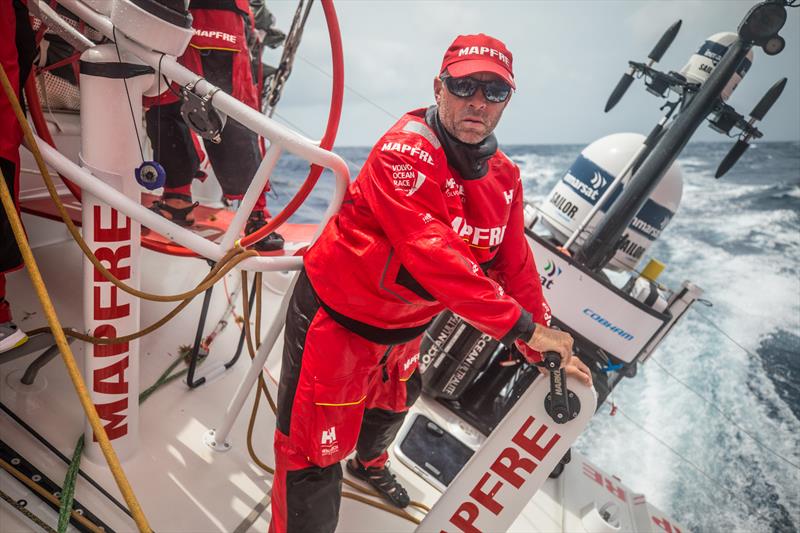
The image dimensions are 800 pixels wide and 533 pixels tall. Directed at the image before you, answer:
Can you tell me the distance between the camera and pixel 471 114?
1208 mm

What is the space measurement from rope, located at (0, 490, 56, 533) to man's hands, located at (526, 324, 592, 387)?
1351 mm

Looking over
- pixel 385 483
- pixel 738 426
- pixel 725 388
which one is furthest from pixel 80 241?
pixel 725 388

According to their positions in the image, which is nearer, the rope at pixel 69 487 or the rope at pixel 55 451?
the rope at pixel 69 487

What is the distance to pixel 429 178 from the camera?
44.6 inches

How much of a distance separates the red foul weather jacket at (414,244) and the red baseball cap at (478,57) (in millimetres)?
165

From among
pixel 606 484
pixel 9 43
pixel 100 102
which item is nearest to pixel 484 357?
pixel 606 484

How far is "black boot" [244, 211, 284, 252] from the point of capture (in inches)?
74.4

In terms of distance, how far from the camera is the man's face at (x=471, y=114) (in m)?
1.21

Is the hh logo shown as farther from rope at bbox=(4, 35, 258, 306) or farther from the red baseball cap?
the red baseball cap

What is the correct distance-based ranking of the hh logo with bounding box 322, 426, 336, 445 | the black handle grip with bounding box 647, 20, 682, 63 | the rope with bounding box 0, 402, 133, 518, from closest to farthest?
1. the hh logo with bounding box 322, 426, 336, 445
2. the rope with bounding box 0, 402, 133, 518
3. the black handle grip with bounding box 647, 20, 682, 63

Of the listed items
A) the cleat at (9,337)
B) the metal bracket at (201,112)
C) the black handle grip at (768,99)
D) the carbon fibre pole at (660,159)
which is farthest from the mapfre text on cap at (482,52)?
the black handle grip at (768,99)

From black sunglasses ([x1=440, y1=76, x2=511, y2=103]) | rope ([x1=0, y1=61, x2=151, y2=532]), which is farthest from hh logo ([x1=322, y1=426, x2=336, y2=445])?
black sunglasses ([x1=440, y1=76, x2=511, y2=103])

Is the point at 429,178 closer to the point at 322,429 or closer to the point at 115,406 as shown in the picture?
the point at 322,429

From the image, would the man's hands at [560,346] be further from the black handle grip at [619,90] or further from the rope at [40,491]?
the black handle grip at [619,90]
